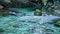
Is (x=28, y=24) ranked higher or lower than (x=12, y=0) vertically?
lower

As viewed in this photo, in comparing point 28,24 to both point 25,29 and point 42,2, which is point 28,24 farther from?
point 42,2

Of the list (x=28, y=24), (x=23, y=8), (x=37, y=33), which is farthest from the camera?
(x=23, y=8)

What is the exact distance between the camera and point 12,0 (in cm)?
1066

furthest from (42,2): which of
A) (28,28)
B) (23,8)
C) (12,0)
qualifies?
(28,28)

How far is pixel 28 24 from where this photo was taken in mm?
6719

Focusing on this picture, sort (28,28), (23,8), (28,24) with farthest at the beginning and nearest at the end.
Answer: (23,8) → (28,24) → (28,28)

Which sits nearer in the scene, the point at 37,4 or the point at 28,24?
the point at 28,24

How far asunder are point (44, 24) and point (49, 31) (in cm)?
96

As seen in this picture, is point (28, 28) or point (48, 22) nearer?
point (28, 28)

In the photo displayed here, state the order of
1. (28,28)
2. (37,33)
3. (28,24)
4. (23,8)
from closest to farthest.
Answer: (37,33)
(28,28)
(28,24)
(23,8)

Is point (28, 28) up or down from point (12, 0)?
down

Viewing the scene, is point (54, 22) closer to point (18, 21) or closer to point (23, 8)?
point (18, 21)

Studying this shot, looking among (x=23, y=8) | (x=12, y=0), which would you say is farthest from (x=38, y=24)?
(x=12, y=0)

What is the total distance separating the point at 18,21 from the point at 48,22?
1.28 meters
